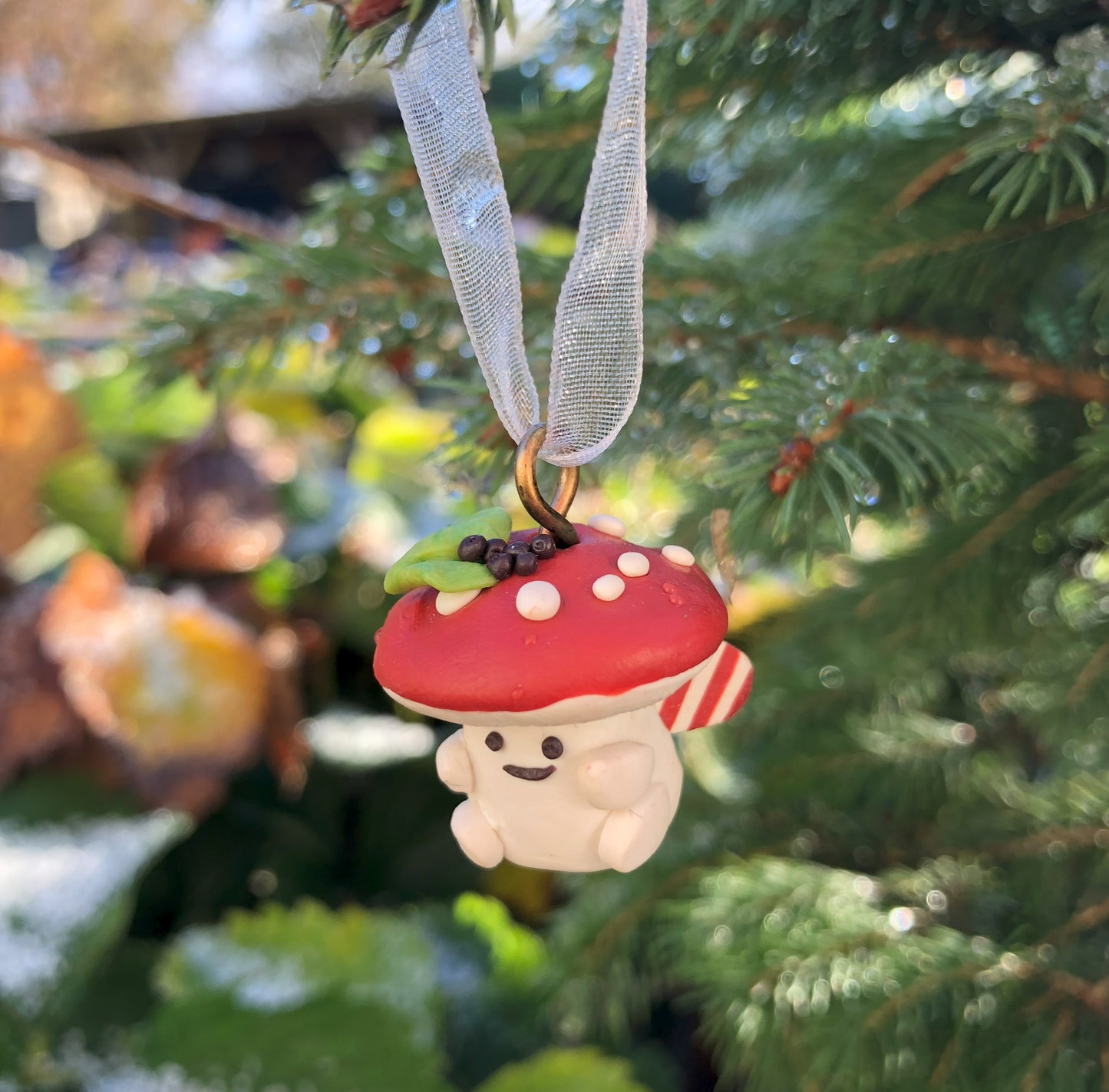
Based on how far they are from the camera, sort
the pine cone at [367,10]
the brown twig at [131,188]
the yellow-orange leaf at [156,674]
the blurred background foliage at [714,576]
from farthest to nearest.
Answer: the yellow-orange leaf at [156,674]
the brown twig at [131,188]
the blurred background foliage at [714,576]
the pine cone at [367,10]

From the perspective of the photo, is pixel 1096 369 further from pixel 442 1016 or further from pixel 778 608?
pixel 442 1016

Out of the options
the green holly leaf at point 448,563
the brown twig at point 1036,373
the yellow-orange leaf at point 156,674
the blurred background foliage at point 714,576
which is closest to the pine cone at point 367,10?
the blurred background foliage at point 714,576

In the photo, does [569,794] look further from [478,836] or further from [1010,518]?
[1010,518]

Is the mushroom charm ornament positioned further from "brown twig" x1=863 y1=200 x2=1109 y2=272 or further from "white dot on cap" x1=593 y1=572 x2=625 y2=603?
"brown twig" x1=863 y1=200 x2=1109 y2=272

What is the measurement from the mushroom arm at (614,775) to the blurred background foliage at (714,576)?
0.07 metres

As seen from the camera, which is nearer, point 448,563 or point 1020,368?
point 448,563

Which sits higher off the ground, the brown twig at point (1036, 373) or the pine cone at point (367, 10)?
the pine cone at point (367, 10)

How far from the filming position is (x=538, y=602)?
233mm

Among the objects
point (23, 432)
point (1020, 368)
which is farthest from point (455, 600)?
point (23, 432)

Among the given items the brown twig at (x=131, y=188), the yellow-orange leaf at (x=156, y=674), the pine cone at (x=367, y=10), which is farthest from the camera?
the yellow-orange leaf at (x=156, y=674)

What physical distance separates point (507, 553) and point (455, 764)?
2.6 inches

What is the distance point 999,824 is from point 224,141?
2932 millimetres

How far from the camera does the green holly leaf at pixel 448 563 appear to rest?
0.81 ft

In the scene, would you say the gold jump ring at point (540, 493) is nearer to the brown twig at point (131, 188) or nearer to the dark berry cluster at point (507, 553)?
the dark berry cluster at point (507, 553)
